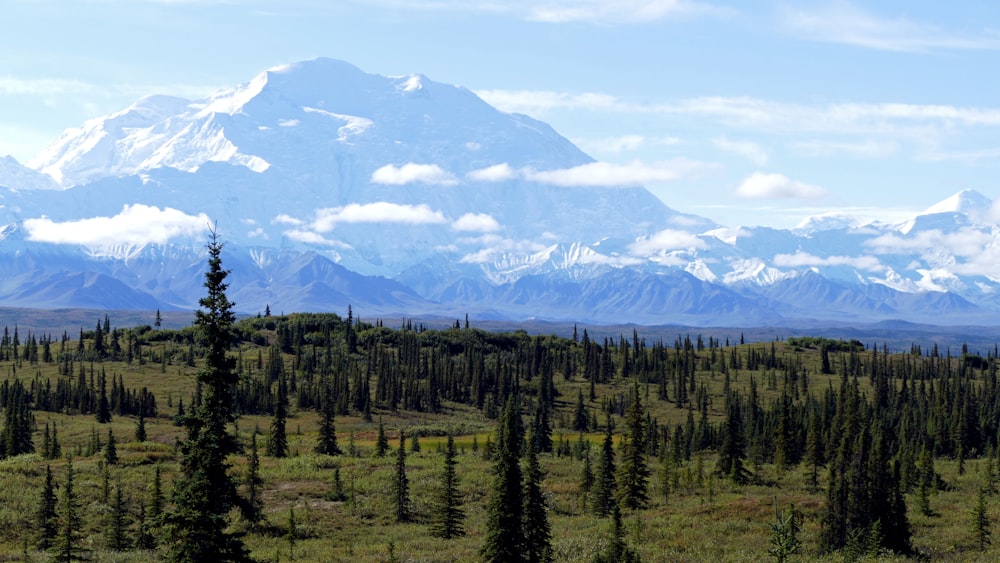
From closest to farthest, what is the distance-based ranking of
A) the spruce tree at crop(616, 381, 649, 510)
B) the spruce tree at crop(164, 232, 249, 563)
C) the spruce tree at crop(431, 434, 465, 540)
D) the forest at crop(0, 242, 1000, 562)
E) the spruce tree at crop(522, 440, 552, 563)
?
the spruce tree at crop(164, 232, 249, 563)
the forest at crop(0, 242, 1000, 562)
the spruce tree at crop(522, 440, 552, 563)
the spruce tree at crop(431, 434, 465, 540)
the spruce tree at crop(616, 381, 649, 510)

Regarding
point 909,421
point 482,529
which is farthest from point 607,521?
point 909,421

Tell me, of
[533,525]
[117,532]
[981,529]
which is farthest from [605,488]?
[117,532]

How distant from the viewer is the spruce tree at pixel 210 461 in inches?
1467

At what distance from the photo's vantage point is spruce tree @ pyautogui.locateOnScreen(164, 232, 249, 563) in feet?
122

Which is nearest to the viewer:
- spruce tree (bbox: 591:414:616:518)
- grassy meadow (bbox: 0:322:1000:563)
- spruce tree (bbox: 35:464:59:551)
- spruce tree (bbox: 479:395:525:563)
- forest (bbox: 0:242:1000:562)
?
forest (bbox: 0:242:1000:562)

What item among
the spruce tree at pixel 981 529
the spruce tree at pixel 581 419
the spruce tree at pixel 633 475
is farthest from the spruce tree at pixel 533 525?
the spruce tree at pixel 581 419

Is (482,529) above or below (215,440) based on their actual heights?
below

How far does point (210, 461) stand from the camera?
37500 mm

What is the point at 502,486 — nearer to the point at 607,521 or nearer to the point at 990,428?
the point at 607,521

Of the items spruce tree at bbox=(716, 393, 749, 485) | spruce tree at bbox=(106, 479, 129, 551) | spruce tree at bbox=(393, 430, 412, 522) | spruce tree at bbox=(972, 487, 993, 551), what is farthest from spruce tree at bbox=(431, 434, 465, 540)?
spruce tree at bbox=(716, 393, 749, 485)

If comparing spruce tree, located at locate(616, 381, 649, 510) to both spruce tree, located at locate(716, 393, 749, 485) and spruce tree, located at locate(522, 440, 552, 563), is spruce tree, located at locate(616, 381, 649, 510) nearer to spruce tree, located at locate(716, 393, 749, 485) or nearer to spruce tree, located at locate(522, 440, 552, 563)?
spruce tree, located at locate(716, 393, 749, 485)

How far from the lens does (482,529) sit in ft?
247

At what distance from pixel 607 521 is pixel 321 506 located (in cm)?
2144

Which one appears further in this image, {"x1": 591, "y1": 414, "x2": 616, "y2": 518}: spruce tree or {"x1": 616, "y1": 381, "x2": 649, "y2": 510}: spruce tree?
{"x1": 616, "y1": 381, "x2": 649, "y2": 510}: spruce tree
